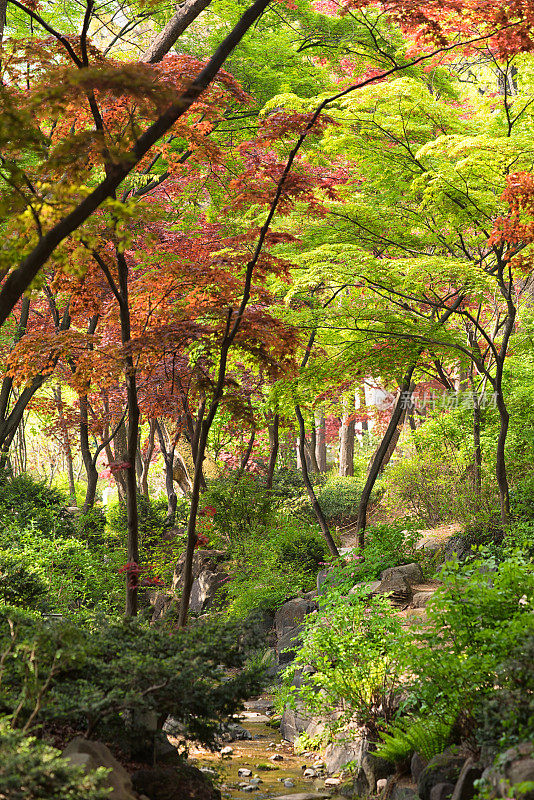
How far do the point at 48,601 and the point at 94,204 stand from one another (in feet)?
16.7

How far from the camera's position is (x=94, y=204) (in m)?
3.56

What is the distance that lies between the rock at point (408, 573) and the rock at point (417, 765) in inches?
133

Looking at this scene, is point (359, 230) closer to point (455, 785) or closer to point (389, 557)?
point (389, 557)

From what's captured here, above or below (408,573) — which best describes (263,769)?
below

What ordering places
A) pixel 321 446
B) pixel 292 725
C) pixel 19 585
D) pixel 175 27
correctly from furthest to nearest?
pixel 321 446
pixel 19 585
pixel 292 725
pixel 175 27

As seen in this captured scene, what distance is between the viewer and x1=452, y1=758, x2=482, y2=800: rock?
11.8 feet

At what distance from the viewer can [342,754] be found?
543 centimetres

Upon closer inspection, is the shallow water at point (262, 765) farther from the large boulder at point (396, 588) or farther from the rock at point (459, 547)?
the rock at point (459, 547)

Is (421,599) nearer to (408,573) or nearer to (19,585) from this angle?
(408,573)

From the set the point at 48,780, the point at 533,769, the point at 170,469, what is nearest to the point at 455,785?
the point at 533,769

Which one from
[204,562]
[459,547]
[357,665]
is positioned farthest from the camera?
[204,562]

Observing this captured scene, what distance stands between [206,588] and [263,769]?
585 centimetres

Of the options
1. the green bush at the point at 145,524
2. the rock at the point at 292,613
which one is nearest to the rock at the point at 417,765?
the rock at the point at 292,613

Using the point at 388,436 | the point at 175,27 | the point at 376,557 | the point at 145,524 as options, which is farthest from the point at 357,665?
the point at 145,524
